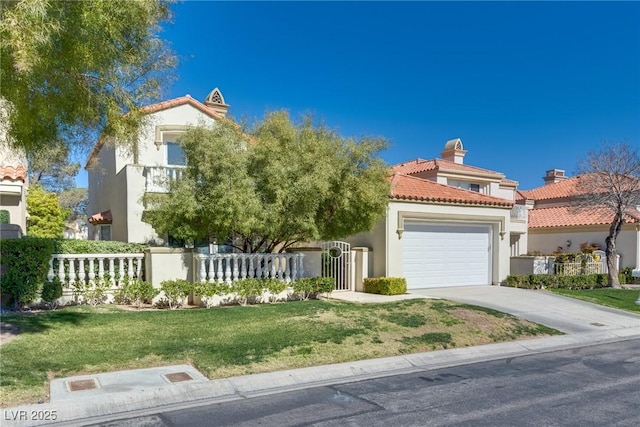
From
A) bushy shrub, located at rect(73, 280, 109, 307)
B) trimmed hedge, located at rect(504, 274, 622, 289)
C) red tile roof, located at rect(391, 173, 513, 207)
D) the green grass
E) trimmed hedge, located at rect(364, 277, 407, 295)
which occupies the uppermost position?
red tile roof, located at rect(391, 173, 513, 207)

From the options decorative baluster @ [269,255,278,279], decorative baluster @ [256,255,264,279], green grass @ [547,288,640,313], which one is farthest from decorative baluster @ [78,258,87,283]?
green grass @ [547,288,640,313]

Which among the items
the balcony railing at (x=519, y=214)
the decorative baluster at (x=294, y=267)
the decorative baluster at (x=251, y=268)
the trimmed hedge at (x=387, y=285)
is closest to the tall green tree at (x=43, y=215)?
the decorative baluster at (x=251, y=268)

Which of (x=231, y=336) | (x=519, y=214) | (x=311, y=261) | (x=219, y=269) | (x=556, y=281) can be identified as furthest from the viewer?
(x=519, y=214)

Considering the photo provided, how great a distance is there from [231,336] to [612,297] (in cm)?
1372

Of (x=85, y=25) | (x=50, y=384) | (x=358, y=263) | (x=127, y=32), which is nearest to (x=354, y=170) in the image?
(x=358, y=263)

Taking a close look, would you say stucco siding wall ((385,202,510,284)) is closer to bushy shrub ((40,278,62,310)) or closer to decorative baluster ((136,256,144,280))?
decorative baluster ((136,256,144,280))

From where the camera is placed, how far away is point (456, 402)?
6012 millimetres

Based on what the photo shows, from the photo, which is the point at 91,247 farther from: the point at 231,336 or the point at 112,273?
the point at 231,336

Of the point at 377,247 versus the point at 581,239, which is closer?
the point at 377,247

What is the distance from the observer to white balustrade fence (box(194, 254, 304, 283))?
1202 centimetres

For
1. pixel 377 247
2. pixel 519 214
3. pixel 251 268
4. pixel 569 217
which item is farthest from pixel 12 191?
pixel 569 217

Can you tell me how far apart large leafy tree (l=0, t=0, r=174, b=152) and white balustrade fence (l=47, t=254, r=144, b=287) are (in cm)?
363

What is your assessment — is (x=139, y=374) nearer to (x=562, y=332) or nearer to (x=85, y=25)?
(x=85, y=25)

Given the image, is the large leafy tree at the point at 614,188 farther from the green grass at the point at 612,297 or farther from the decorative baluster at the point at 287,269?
the decorative baluster at the point at 287,269
